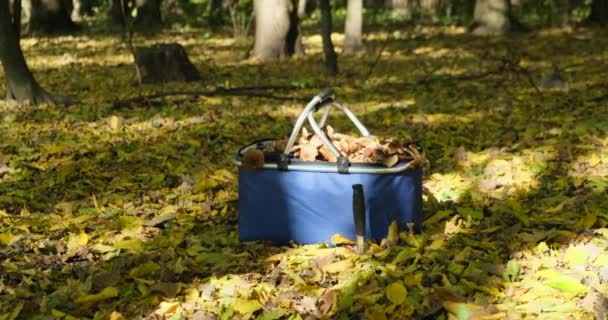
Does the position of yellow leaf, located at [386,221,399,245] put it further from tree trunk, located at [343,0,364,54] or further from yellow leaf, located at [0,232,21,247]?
tree trunk, located at [343,0,364,54]

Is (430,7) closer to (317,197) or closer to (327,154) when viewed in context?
(327,154)

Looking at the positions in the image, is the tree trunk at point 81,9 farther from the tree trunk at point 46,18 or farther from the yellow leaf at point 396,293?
the yellow leaf at point 396,293

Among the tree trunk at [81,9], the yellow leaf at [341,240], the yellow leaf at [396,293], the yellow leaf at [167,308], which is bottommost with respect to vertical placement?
the tree trunk at [81,9]

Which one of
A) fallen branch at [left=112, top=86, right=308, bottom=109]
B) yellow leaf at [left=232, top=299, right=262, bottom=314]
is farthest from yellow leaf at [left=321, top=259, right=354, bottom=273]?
fallen branch at [left=112, top=86, right=308, bottom=109]

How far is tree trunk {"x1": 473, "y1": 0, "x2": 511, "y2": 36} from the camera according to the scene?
59.8ft

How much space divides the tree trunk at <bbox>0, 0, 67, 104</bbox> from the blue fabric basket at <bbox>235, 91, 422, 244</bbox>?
594 cm

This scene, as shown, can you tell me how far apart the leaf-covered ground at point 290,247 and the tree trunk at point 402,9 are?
607 inches

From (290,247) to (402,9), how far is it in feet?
81.3

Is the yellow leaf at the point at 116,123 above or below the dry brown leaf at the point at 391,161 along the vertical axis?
below

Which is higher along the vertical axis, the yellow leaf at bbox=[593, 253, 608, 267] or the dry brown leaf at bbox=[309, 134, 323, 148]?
the dry brown leaf at bbox=[309, 134, 323, 148]

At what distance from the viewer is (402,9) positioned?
92.0ft

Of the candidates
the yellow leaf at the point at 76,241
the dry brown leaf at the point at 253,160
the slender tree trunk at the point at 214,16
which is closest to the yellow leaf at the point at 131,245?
the yellow leaf at the point at 76,241

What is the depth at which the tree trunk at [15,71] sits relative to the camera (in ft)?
30.3

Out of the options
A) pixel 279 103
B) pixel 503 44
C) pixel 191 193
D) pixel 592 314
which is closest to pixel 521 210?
pixel 592 314
